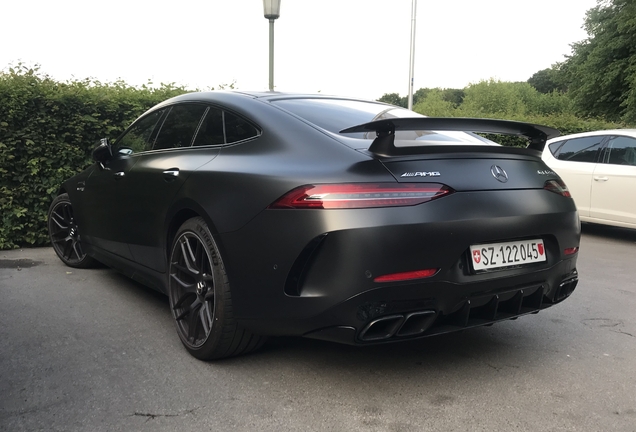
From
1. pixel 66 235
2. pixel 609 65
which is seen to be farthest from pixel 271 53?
pixel 609 65

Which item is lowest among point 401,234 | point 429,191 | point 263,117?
point 401,234

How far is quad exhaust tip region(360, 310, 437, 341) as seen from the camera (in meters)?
2.69

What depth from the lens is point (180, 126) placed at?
4109 mm

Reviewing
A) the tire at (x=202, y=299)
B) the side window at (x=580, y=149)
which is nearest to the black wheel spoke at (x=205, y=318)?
the tire at (x=202, y=299)

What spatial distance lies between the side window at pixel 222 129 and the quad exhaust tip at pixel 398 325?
1.25 m

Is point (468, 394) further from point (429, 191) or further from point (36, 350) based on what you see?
point (36, 350)

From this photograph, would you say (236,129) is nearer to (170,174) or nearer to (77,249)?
(170,174)

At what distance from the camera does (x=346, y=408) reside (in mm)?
2791

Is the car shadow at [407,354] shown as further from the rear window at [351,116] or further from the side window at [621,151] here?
the side window at [621,151]

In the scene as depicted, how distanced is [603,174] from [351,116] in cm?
592

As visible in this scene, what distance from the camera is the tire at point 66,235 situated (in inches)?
227

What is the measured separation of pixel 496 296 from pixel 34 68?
20.8ft

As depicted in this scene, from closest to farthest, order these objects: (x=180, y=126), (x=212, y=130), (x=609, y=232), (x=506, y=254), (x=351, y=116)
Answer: (x=506, y=254) < (x=351, y=116) < (x=212, y=130) < (x=180, y=126) < (x=609, y=232)

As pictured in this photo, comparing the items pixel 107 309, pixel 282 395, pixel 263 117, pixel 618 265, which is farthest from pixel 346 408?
pixel 618 265
